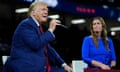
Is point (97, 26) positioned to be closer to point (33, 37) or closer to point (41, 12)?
point (41, 12)

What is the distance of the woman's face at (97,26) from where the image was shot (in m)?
3.88

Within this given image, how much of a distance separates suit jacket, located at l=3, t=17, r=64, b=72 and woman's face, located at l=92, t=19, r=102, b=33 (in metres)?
1.10

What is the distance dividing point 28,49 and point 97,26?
1.24 metres

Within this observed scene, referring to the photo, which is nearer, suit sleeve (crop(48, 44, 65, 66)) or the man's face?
the man's face

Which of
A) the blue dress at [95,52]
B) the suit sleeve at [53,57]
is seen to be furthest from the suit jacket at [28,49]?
the blue dress at [95,52]

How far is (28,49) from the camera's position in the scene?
9.37 ft

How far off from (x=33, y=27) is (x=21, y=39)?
0.44 feet

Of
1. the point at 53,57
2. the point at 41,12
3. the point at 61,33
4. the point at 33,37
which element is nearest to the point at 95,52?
the point at 53,57

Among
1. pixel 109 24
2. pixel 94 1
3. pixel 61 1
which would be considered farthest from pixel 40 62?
pixel 109 24

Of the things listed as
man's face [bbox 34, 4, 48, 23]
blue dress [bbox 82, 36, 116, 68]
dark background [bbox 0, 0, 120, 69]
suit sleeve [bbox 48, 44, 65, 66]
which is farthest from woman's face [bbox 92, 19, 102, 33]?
dark background [bbox 0, 0, 120, 69]

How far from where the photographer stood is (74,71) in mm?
3490

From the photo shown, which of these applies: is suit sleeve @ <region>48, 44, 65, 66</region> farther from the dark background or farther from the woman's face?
the dark background

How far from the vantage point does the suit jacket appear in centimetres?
281

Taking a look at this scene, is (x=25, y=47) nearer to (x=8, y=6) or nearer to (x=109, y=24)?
(x=8, y=6)
